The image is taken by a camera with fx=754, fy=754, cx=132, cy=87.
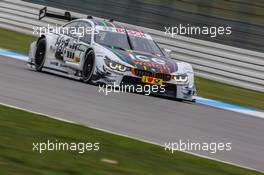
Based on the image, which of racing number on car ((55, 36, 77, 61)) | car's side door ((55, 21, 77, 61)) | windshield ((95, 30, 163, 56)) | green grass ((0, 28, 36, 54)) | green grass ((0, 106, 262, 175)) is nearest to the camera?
green grass ((0, 106, 262, 175))

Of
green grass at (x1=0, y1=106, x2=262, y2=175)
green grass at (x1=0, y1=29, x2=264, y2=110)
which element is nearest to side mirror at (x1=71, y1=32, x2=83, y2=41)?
green grass at (x1=0, y1=29, x2=264, y2=110)

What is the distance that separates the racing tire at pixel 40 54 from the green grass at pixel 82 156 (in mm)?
5971

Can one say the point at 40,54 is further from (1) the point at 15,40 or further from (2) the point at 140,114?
(1) the point at 15,40

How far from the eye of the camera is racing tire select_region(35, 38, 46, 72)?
14185mm

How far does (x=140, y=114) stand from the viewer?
9938 millimetres

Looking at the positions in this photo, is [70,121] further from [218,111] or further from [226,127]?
[218,111]

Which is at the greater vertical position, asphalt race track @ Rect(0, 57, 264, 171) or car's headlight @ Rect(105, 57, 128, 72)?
car's headlight @ Rect(105, 57, 128, 72)

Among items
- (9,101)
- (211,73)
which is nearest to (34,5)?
(211,73)

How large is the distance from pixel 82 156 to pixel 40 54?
7.96 m

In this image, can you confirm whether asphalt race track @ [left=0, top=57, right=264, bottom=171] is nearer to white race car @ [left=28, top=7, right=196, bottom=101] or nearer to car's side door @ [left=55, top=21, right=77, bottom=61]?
white race car @ [left=28, top=7, right=196, bottom=101]

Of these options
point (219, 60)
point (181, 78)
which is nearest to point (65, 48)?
point (181, 78)

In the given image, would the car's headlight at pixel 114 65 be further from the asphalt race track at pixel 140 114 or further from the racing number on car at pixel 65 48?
the racing number on car at pixel 65 48

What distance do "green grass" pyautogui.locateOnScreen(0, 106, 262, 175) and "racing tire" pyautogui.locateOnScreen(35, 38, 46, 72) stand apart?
5.97 metres

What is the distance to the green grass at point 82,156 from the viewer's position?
19.8 ft
